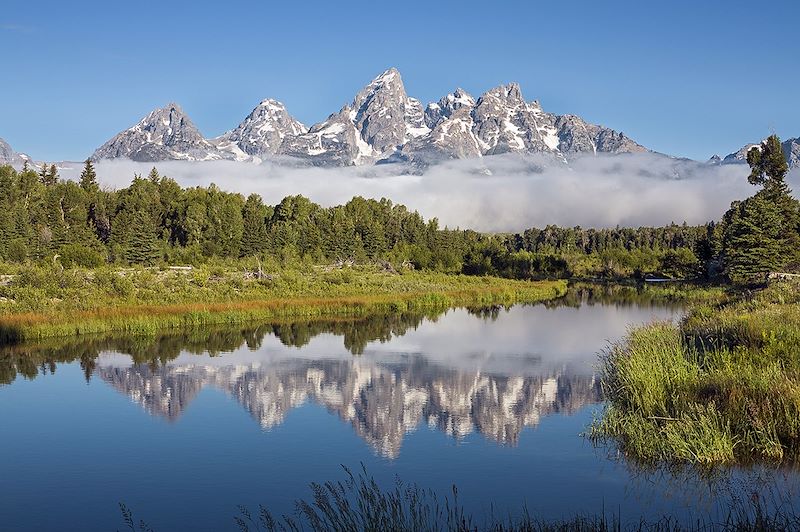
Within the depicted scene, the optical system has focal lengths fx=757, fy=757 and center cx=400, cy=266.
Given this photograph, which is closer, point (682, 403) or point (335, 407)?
point (682, 403)

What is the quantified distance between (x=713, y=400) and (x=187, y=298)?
44.4m

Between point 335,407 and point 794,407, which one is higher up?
point 794,407

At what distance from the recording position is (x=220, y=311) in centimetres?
5206

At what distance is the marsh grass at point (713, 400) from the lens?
18.1m

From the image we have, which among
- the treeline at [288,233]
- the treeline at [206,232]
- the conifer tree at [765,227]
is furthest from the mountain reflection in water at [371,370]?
the treeline at [206,232]

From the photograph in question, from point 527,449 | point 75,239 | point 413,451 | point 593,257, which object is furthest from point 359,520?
point 593,257

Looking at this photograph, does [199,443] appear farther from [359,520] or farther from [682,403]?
[682,403]

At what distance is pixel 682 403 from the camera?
2033cm

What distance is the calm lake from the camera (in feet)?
55.3

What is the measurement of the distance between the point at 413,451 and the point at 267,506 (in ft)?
17.8

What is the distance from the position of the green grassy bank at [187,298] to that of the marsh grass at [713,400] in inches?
1241

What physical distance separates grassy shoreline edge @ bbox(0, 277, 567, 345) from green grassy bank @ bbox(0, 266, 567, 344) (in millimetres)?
54

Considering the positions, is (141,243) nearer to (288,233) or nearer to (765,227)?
(288,233)

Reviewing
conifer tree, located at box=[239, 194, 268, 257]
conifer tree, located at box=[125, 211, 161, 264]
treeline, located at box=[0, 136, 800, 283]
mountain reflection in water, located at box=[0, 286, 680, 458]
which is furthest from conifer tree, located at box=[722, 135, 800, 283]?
conifer tree, located at box=[125, 211, 161, 264]
